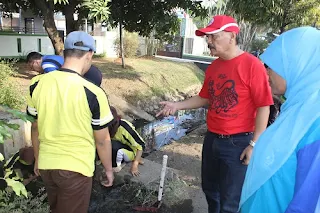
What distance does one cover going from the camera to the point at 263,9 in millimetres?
6680

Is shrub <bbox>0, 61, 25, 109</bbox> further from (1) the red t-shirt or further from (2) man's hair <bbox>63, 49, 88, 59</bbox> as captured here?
(1) the red t-shirt

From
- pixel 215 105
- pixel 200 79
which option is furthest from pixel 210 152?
pixel 200 79

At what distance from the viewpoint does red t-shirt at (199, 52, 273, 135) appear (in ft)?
6.86

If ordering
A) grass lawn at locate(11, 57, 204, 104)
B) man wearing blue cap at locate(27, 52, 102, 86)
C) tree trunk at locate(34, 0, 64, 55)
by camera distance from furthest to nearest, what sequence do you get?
grass lawn at locate(11, 57, 204, 104)
tree trunk at locate(34, 0, 64, 55)
man wearing blue cap at locate(27, 52, 102, 86)

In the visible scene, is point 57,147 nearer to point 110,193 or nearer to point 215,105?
point 215,105

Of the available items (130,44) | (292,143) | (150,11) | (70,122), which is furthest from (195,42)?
(292,143)

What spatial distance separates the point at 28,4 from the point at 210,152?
295 inches

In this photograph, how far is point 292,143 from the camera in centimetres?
104

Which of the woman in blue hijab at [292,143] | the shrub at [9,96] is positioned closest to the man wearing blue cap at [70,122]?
the woman in blue hijab at [292,143]

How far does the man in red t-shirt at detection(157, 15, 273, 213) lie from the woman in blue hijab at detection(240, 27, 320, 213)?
863 mm

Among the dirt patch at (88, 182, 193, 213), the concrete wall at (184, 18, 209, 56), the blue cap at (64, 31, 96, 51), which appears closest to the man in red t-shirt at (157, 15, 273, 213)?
the blue cap at (64, 31, 96, 51)

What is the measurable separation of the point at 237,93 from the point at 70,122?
111 centimetres

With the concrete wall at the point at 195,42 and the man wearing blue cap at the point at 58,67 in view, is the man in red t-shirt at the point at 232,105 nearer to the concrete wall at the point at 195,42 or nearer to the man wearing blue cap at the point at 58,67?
the man wearing blue cap at the point at 58,67

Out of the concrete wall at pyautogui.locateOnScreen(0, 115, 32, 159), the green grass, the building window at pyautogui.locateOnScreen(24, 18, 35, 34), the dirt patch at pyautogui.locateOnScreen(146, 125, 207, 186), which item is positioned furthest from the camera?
the building window at pyautogui.locateOnScreen(24, 18, 35, 34)
